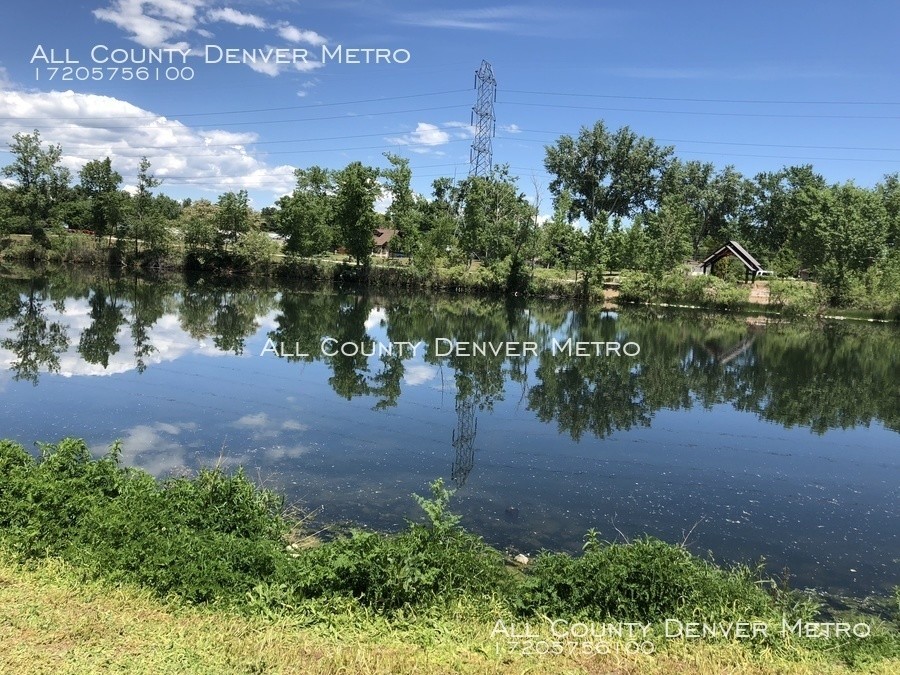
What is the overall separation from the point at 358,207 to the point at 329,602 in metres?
48.3

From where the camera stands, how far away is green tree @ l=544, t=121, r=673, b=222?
229 feet

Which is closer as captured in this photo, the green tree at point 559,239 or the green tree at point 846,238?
the green tree at point 846,238

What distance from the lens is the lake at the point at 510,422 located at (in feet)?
28.9

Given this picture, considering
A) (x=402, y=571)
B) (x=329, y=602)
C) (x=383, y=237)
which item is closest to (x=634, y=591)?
(x=402, y=571)

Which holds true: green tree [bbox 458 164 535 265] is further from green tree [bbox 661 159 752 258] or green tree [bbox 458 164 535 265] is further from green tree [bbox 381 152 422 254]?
green tree [bbox 661 159 752 258]

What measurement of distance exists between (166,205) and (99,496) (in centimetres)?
5694

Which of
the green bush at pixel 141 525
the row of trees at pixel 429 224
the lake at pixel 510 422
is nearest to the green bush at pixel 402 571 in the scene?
the green bush at pixel 141 525

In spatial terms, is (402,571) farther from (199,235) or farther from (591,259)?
(199,235)

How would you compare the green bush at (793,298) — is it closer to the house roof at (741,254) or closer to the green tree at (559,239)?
the house roof at (741,254)

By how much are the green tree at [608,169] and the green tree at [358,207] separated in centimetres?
2799

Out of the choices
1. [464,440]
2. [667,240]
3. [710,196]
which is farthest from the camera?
[710,196]

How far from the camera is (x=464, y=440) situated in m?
12.3

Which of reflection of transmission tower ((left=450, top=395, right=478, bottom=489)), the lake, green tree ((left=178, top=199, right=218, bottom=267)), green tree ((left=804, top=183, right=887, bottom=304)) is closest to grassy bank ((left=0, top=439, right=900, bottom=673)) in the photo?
the lake

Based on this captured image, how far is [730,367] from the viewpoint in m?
22.4
